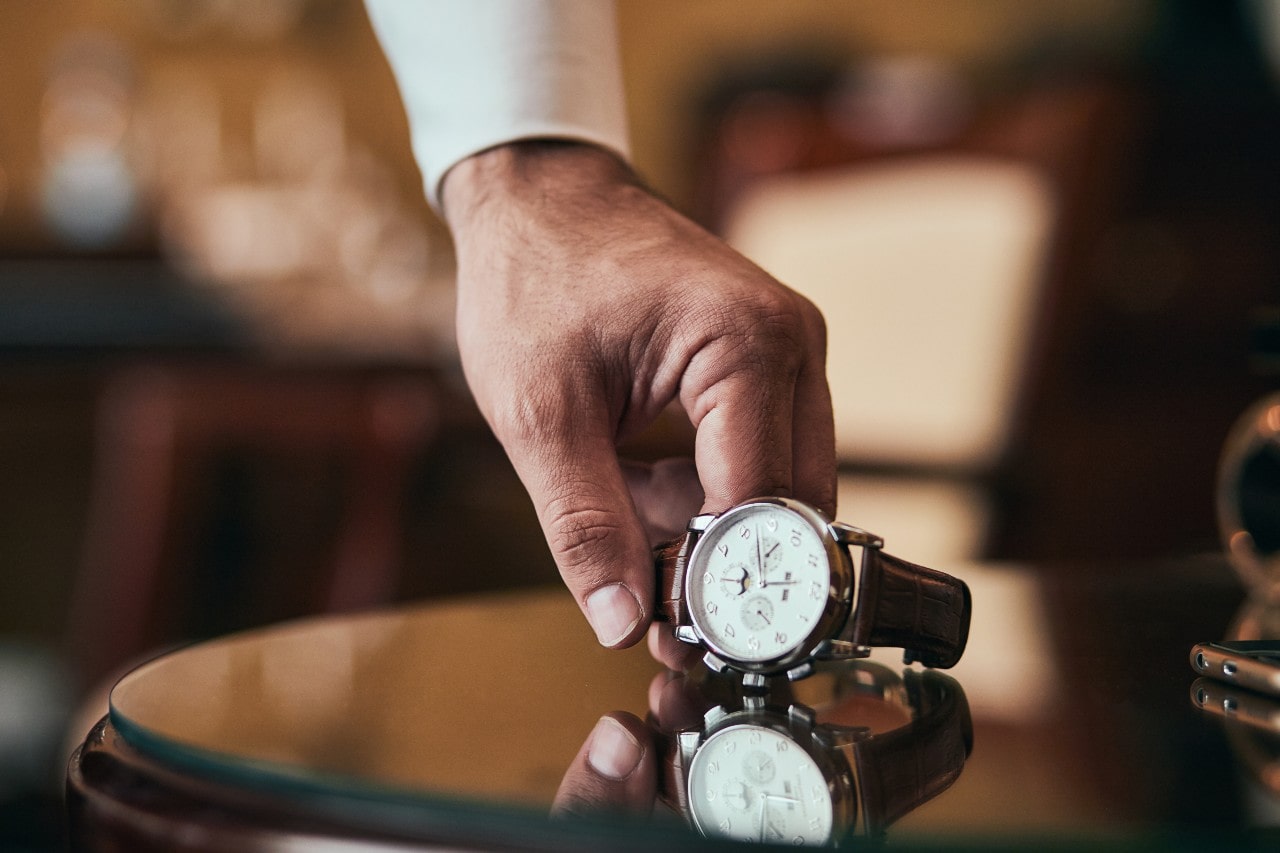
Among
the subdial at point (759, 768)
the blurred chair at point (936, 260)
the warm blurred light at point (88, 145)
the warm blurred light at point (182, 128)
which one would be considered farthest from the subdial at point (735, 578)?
the warm blurred light at point (182, 128)

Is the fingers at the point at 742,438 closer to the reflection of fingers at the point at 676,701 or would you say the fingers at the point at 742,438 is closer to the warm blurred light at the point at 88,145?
the reflection of fingers at the point at 676,701

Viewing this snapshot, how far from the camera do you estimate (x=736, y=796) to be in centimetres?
40

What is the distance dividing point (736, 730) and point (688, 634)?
8 cm

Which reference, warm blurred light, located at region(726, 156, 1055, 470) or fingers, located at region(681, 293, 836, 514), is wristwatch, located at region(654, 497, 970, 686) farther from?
warm blurred light, located at region(726, 156, 1055, 470)

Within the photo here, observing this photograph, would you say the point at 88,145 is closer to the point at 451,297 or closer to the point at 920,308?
the point at 451,297

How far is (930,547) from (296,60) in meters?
3.45

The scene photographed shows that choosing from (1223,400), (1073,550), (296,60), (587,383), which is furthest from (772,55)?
(587,383)

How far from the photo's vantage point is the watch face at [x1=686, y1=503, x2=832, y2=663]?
531 millimetres

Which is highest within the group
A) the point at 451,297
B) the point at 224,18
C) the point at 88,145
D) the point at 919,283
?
the point at 224,18

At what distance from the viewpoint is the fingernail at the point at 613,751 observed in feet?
1.39

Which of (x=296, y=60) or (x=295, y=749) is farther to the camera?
(x=296, y=60)

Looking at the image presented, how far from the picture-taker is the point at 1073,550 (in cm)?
178

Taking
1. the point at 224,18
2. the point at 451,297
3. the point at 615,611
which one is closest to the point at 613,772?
the point at 615,611

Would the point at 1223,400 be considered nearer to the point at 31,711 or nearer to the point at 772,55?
the point at 772,55
